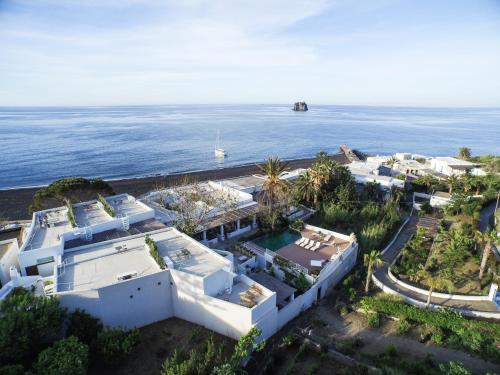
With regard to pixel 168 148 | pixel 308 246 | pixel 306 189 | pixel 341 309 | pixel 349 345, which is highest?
A: pixel 306 189

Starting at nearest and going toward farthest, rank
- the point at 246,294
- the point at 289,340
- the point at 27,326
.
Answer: the point at 27,326, the point at 289,340, the point at 246,294

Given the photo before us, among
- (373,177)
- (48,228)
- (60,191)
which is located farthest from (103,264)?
(373,177)

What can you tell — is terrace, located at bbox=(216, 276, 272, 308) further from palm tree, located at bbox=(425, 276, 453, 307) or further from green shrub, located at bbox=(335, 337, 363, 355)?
palm tree, located at bbox=(425, 276, 453, 307)

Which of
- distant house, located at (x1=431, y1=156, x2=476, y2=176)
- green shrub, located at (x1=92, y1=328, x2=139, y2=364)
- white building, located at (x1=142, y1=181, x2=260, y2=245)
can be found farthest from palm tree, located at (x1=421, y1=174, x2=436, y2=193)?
green shrub, located at (x1=92, y1=328, x2=139, y2=364)

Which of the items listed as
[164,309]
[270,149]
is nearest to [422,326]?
[164,309]

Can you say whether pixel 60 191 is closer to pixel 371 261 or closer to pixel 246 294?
pixel 246 294
